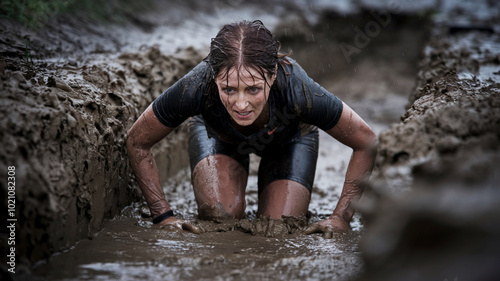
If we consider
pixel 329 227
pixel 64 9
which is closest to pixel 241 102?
pixel 329 227

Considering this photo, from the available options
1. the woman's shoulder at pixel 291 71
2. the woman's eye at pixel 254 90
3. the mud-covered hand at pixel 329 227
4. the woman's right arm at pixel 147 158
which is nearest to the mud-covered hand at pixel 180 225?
the woman's right arm at pixel 147 158

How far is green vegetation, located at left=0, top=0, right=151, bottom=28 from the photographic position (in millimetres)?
4504

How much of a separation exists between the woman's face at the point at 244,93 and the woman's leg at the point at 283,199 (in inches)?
26.7

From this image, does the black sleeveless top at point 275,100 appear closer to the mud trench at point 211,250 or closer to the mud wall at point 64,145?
the mud wall at point 64,145

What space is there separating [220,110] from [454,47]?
382 centimetres

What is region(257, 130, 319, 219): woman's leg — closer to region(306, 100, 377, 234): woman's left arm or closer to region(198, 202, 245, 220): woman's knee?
region(198, 202, 245, 220): woman's knee

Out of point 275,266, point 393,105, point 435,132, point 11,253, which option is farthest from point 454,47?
point 11,253

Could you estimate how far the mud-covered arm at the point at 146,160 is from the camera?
3041mm

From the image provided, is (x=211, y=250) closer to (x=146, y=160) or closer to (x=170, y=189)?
(x=146, y=160)

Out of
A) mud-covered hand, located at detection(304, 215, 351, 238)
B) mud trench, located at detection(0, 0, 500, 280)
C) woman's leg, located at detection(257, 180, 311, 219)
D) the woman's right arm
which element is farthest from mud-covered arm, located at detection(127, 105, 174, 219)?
mud-covered hand, located at detection(304, 215, 351, 238)

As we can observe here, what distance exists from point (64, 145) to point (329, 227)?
1568 mm

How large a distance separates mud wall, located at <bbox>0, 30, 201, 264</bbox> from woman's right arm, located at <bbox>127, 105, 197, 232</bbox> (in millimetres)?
148

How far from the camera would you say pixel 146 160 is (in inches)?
124

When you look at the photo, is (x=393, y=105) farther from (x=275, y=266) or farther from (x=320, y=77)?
(x=275, y=266)
